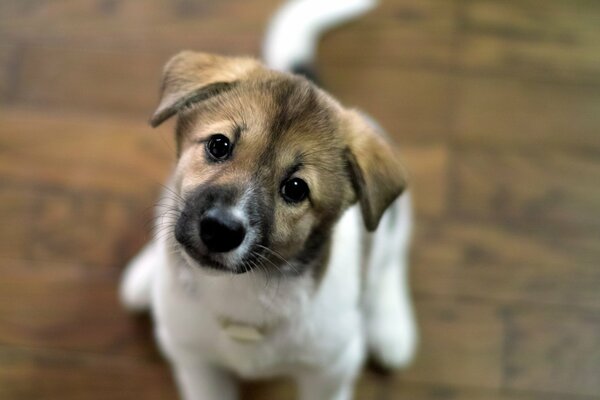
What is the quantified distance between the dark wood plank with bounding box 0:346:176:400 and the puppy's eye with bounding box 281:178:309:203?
0.89 m

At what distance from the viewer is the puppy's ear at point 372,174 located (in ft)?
4.84

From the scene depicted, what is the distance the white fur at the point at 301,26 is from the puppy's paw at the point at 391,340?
793mm

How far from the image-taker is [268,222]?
139cm

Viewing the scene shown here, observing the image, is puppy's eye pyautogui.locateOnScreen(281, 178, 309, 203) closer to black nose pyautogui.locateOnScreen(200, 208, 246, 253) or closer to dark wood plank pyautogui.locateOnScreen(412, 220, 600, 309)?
black nose pyautogui.locateOnScreen(200, 208, 246, 253)

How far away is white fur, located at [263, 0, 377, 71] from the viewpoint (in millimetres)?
2109

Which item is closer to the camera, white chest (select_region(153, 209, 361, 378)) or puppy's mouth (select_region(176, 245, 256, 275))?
puppy's mouth (select_region(176, 245, 256, 275))

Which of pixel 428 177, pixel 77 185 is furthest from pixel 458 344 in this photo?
pixel 77 185

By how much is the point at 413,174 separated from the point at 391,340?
1.83 feet

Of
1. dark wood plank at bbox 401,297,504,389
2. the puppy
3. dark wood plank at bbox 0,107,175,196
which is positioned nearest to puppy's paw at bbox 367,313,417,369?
dark wood plank at bbox 401,297,504,389

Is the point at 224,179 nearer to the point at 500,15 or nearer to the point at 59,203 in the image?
the point at 59,203

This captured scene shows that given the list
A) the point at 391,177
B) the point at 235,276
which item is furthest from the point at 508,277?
the point at 235,276

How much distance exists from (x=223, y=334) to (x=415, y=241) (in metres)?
0.88

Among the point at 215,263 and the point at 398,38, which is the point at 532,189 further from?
the point at 215,263

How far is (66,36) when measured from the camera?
8.04ft
